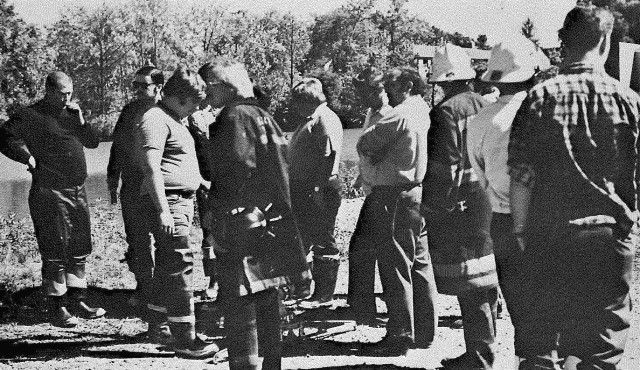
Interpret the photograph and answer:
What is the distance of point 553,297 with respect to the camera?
3.83 metres

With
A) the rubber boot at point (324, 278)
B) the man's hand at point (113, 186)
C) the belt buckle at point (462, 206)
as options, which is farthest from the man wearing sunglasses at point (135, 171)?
the belt buckle at point (462, 206)

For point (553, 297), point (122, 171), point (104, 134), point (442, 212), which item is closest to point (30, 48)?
point (104, 134)

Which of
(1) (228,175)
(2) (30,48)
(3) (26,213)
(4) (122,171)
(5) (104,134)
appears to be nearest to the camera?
(1) (228,175)

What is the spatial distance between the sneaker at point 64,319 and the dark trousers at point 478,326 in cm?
295

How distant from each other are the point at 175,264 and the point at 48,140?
62.1 inches

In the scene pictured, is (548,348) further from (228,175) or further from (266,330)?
(228,175)

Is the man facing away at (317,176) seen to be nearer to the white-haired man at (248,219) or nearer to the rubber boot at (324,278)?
the rubber boot at (324,278)

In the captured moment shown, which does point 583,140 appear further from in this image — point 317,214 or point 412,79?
point 317,214

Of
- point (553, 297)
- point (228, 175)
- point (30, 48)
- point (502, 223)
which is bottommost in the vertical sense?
point (553, 297)

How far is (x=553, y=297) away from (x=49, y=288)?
3850 millimetres

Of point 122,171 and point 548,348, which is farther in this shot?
point 122,171

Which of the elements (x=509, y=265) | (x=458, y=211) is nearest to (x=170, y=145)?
(x=458, y=211)

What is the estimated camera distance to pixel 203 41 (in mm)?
8594

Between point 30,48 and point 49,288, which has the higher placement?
point 30,48
